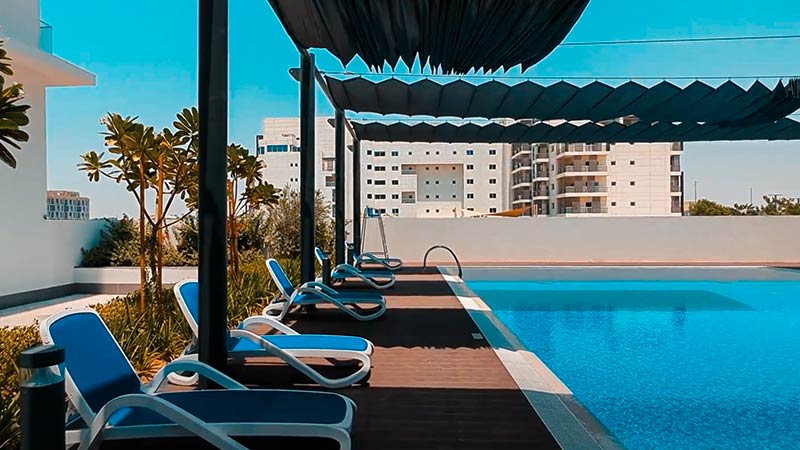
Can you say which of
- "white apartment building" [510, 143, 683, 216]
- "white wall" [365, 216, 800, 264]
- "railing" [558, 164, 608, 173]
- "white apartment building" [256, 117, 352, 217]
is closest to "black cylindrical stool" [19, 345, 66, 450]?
"white wall" [365, 216, 800, 264]

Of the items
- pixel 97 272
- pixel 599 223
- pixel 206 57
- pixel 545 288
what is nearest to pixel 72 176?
pixel 97 272

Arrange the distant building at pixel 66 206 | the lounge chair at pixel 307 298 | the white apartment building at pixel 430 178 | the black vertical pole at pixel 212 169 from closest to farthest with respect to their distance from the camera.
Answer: the black vertical pole at pixel 212 169
the lounge chair at pixel 307 298
the distant building at pixel 66 206
the white apartment building at pixel 430 178

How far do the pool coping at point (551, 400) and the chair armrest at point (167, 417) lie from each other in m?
1.81

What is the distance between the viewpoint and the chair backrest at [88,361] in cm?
290

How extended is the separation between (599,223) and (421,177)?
4745cm

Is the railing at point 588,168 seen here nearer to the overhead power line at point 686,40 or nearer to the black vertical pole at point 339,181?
the overhead power line at point 686,40

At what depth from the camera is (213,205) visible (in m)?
3.90

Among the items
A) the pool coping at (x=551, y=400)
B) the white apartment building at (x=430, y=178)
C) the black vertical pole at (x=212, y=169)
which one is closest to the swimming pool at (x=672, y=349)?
the pool coping at (x=551, y=400)

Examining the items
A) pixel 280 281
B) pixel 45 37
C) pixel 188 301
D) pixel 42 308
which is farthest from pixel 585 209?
pixel 188 301

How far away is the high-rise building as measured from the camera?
2311 inches

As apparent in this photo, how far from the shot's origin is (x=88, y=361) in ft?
10.2

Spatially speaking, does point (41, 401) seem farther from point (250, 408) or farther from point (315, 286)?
point (315, 286)

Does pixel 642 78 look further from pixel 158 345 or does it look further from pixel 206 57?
pixel 158 345

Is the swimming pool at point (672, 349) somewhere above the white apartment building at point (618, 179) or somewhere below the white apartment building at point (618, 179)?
below
